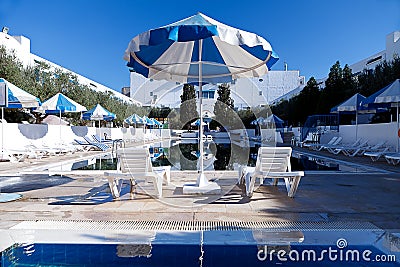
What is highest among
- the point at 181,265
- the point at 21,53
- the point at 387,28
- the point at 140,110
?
the point at 387,28

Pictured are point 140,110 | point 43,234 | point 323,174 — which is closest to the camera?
point 43,234

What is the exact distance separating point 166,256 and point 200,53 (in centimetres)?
341

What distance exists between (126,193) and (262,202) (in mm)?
2218

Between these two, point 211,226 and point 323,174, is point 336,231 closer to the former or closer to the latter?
point 211,226

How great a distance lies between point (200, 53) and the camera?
527cm

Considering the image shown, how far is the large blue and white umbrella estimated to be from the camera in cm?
395

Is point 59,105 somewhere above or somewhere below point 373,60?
below

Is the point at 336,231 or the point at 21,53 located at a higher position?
the point at 21,53

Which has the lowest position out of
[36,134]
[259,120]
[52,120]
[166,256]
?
[166,256]

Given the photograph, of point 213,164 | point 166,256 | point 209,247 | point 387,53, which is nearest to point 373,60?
point 387,53

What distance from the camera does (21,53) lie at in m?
22.4

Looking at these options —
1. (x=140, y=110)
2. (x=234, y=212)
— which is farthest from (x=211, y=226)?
(x=140, y=110)

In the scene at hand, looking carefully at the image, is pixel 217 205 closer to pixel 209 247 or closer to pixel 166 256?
pixel 209 247

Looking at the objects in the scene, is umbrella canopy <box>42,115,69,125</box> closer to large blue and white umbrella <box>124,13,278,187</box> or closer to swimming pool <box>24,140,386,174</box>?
swimming pool <box>24,140,386,174</box>
